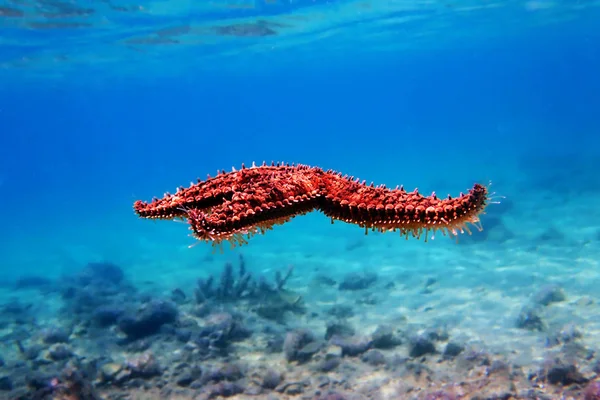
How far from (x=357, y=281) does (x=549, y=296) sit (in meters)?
9.17

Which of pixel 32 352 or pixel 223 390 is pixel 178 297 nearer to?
pixel 32 352

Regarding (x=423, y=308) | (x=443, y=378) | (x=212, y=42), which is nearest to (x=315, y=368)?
(x=443, y=378)

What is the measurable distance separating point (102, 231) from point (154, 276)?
38581 millimetres

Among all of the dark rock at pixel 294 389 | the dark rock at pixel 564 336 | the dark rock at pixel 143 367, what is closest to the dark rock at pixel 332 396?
the dark rock at pixel 294 389

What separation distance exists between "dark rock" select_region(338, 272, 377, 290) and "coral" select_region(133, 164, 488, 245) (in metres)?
20.6

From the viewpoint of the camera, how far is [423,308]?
20016 mm

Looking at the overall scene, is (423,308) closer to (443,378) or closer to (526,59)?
(443,378)

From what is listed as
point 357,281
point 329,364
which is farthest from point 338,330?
point 357,281

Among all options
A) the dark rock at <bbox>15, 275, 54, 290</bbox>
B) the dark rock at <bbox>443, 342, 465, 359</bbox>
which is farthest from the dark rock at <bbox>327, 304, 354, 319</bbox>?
the dark rock at <bbox>15, 275, 54, 290</bbox>

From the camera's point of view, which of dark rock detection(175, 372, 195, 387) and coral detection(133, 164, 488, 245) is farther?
dark rock detection(175, 372, 195, 387)

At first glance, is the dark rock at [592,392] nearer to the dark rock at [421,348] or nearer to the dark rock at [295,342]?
the dark rock at [421,348]

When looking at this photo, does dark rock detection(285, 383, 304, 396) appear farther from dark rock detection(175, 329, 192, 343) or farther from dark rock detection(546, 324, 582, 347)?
dark rock detection(546, 324, 582, 347)

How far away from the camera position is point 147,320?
715 inches

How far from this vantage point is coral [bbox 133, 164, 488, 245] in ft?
9.84
